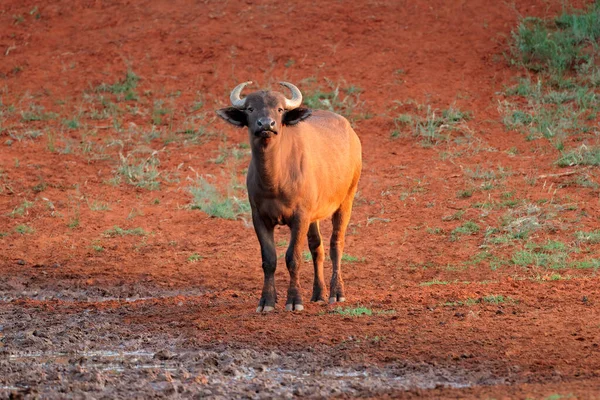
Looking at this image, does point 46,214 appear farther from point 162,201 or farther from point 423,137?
point 423,137

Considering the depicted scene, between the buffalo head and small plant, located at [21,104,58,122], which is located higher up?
the buffalo head

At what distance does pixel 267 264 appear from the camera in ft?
33.5

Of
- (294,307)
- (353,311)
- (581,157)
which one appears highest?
(353,311)

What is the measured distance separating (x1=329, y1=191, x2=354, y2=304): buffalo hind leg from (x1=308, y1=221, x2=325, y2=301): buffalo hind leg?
4.4 inches

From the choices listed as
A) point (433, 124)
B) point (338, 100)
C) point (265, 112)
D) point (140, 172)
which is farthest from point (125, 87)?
point (265, 112)

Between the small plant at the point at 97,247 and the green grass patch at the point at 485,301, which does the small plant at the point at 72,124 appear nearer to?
the small plant at the point at 97,247

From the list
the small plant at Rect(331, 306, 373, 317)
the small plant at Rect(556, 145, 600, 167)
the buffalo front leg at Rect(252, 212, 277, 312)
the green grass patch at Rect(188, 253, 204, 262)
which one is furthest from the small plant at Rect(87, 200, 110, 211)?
the small plant at Rect(556, 145, 600, 167)

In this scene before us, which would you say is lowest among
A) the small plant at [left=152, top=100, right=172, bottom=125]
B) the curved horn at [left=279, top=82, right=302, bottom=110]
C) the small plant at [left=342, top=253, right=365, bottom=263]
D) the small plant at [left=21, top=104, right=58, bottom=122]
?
the small plant at [left=21, top=104, right=58, bottom=122]

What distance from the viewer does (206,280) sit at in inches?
507

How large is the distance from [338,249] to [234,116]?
2.12 meters

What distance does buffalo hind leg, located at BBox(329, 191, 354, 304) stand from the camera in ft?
36.2

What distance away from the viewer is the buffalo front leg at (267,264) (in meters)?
10.2

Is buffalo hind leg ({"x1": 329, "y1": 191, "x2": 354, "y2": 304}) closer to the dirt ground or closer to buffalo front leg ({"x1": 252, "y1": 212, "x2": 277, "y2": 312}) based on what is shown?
the dirt ground

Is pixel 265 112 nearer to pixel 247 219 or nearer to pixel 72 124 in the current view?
pixel 247 219
